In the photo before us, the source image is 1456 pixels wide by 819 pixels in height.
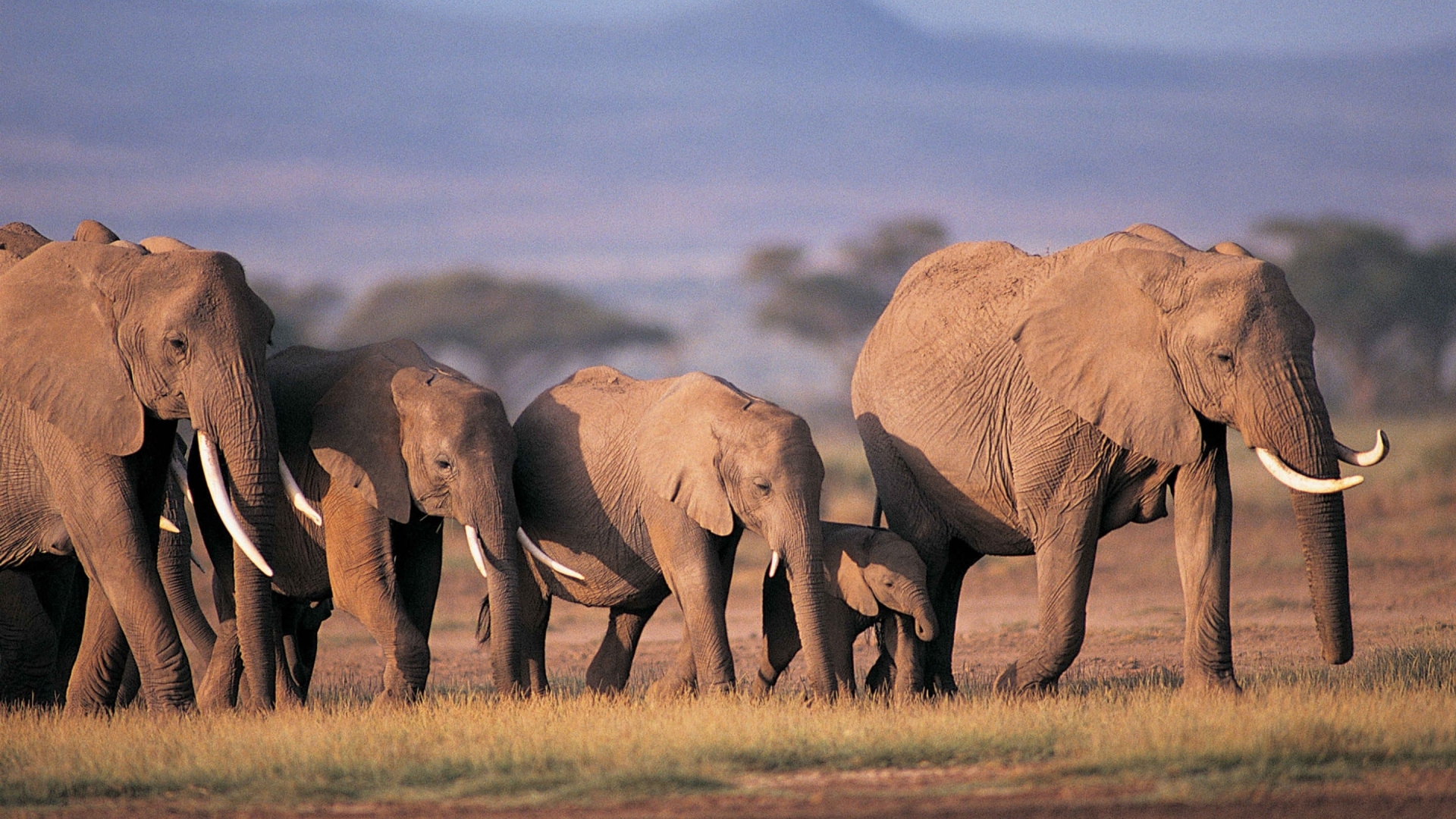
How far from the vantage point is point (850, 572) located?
9.95 m

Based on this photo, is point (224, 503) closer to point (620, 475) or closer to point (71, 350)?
point (71, 350)

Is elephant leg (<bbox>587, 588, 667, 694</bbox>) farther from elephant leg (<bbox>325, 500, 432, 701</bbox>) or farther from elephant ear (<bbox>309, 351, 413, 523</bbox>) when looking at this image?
elephant ear (<bbox>309, 351, 413, 523</bbox>)

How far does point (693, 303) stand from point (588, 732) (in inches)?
4878

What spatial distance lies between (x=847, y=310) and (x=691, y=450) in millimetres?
47448

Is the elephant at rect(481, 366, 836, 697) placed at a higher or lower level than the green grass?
higher

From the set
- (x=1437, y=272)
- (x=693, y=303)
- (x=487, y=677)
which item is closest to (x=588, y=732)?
(x=487, y=677)

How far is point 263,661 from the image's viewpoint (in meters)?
9.38

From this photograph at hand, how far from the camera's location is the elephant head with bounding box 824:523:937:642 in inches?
386

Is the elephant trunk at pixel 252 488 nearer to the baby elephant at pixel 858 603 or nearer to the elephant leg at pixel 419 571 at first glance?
the elephant leg at pixel 419 571

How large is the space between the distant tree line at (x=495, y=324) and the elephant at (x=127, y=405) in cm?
4499

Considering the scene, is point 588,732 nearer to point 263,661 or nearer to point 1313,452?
point 263,661

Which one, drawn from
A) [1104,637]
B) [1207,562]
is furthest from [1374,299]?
[1207,562]

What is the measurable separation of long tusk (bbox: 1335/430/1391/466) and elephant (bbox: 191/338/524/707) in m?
4.46

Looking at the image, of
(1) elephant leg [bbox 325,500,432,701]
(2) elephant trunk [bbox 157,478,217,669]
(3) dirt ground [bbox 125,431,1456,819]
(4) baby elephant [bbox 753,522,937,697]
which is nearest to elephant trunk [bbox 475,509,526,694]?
(1) elephant leg [bbox 325,500,432,701]
